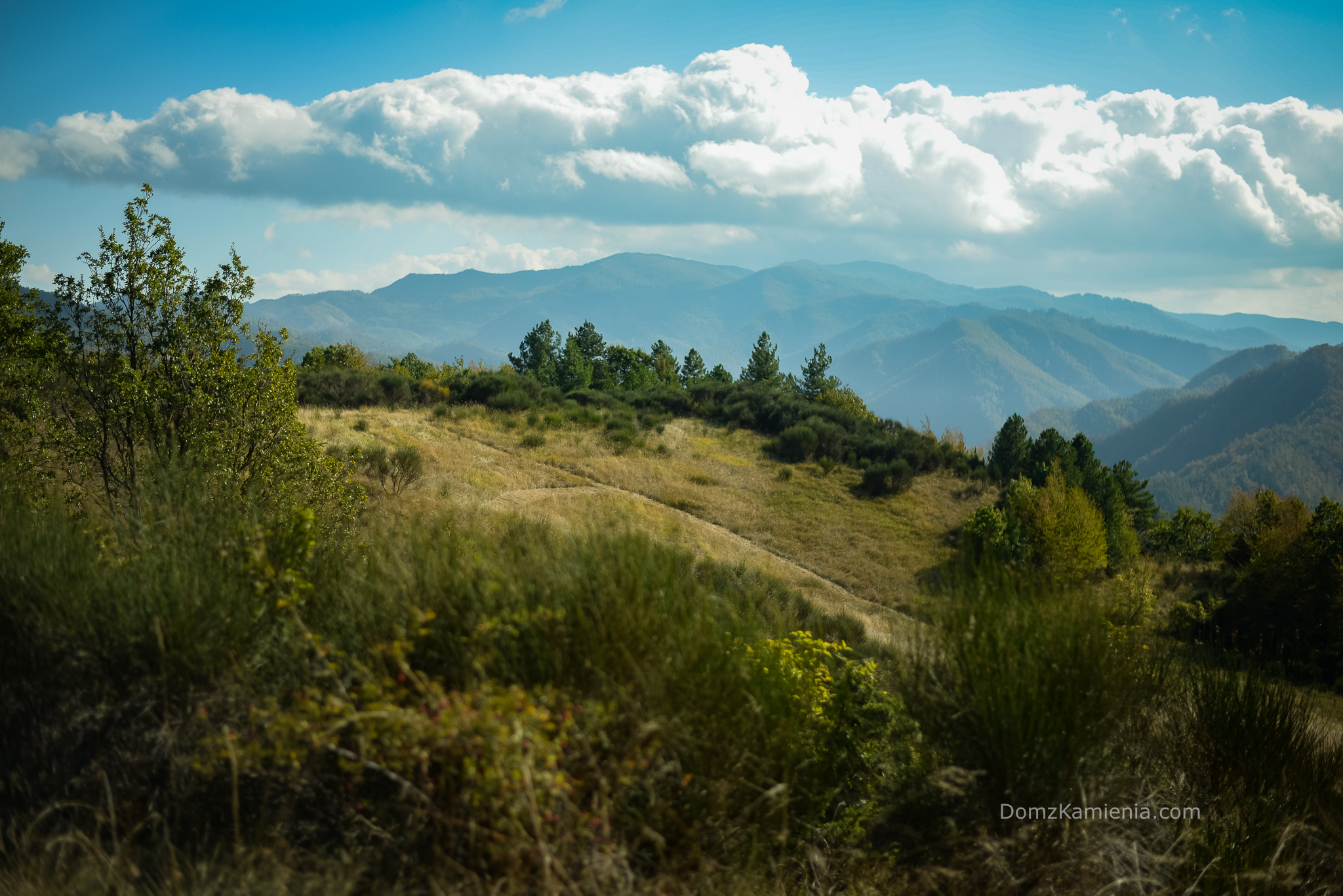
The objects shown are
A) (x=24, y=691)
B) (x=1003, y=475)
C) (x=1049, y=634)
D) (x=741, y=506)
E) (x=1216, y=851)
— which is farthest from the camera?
(x=1003, y=475)

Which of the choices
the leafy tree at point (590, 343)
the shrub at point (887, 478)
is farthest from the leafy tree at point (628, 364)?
the shrub at point (887, 478)

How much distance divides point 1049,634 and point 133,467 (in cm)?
854

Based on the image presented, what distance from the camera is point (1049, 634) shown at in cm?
379

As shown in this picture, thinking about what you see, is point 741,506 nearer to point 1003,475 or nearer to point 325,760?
point 1003,475

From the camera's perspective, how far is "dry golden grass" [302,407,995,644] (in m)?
20.9

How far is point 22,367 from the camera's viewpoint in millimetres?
8062

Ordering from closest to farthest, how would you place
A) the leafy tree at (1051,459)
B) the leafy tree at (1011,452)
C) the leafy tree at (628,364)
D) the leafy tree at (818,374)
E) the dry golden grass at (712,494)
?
the dry golden grass at (712,494)
the leafy tree at (1051,459)
the leafy tree at (1011,452)
the leafy tree at (628,364)
the leafy tree at (818,374)

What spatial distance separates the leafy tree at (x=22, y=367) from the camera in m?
7.82

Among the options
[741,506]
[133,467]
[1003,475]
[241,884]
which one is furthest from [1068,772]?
[1003,475]

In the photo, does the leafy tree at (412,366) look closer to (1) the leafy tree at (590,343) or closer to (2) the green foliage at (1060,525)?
(1) the leafy tree at (590,343)

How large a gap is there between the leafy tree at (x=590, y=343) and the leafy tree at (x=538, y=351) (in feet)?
10.5

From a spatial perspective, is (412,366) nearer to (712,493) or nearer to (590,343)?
(590,343)

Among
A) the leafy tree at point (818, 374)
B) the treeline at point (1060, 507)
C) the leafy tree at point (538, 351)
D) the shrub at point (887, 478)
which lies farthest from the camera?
the leafy tree at point (538, 351)

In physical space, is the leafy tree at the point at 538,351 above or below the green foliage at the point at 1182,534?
above
